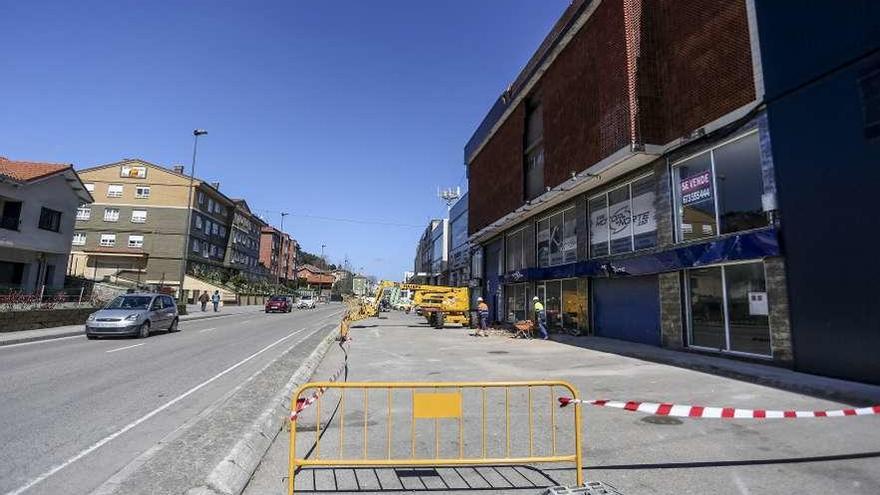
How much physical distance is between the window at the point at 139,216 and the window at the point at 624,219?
53.1 meters

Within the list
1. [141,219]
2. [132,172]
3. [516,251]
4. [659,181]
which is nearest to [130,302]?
[516,251]

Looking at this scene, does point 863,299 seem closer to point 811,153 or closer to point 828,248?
point 828,248

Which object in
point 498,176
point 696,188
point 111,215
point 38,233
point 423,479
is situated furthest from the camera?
point 111,215

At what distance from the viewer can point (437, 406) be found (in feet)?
15.1

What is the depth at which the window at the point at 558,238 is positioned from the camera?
22219 mm

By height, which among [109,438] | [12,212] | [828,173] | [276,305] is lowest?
[109,438]

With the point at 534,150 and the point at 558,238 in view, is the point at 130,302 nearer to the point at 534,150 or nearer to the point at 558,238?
the point at 558,238

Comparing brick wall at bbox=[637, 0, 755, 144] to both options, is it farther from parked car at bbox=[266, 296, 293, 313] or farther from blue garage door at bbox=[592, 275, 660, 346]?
parked car at bbox=[266, 296, 293, 313]

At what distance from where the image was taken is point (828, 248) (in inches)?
386

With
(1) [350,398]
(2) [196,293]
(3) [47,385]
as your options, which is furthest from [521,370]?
(2) [196,293]

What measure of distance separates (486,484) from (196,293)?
56.6 m

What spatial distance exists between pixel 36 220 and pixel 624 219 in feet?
109

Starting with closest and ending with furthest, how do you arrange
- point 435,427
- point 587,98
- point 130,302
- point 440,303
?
point 435,427
point 587,98
point 130,302
point 440,303

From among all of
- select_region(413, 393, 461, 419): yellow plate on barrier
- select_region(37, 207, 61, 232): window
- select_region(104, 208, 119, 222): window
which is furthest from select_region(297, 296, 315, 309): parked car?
select_region(413, 393, 461, 419): yellow plate on barrier
